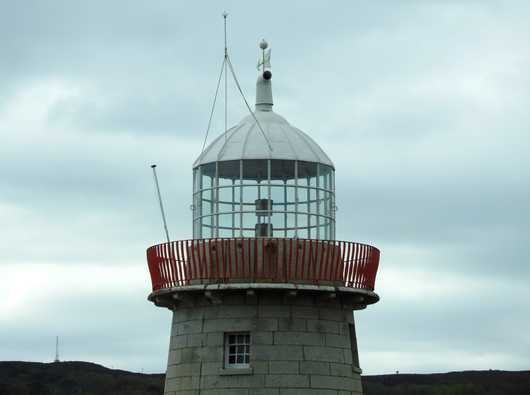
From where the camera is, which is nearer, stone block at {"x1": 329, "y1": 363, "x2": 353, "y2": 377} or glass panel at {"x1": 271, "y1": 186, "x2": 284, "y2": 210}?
stone block at {"x1": 329, "y1": 363, "x2": 353, "y2": 377}

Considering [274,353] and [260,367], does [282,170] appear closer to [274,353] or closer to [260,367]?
[274,353]

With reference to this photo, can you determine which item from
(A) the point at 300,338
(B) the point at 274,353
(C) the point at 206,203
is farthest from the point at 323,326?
(C) the point at 206,203

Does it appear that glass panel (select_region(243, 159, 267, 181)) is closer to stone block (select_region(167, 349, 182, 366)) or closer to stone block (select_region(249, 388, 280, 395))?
stone block (select_region(167, 349, 182, 366))

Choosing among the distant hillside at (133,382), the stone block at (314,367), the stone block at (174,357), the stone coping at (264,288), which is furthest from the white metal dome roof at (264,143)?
the distant hillside at (133,382)

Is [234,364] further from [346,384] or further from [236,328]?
[346,384]

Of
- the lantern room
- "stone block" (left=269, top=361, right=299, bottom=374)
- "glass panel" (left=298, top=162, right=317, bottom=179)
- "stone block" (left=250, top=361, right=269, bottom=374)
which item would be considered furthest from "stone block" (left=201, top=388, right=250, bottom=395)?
"glass panel" (left=298, top=162, right=317, bottom=179)

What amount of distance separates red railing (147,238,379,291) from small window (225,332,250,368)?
127 cm

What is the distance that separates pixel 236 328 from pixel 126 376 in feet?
203

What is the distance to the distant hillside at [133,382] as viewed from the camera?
82938 millimetres

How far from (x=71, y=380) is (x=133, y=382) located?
20.2ft

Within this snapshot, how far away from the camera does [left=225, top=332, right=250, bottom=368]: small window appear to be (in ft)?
90.5

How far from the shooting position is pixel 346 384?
93.0 feet

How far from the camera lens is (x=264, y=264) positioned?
27297mm

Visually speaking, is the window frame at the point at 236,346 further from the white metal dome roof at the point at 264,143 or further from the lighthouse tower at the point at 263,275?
the white metal dome roof at the point at 264,143
